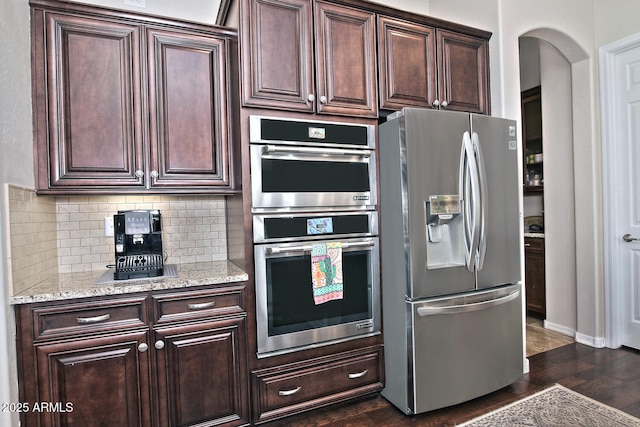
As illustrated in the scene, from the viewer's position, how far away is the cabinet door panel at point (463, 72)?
2.49m

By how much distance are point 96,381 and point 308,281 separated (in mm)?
1132

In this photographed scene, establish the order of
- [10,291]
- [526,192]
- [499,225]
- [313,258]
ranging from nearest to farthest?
1. [10,291]
2. [313,258]
3. [499,225]
4. [526,192]

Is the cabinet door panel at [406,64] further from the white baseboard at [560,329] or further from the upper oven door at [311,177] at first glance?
the white baseboard at [560,329]

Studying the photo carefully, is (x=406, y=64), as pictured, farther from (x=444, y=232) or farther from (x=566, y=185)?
(x=566, y=185)

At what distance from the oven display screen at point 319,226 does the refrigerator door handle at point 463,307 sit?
0.70 meters

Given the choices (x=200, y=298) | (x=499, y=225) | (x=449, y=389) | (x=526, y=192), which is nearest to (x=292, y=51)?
(x=200, y=298)

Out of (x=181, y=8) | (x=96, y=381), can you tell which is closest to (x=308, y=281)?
(x=96, y=381)

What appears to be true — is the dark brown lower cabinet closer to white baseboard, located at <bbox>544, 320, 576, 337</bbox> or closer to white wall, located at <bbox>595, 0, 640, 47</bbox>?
white baseboard, located at <bbox>544, 320, 576, 337</bbox>

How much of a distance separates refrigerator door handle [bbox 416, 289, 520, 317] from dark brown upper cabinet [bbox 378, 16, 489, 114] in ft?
4.22

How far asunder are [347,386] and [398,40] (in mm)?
2236

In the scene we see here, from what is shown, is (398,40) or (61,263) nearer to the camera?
(61,263)

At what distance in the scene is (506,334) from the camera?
90.5 inches

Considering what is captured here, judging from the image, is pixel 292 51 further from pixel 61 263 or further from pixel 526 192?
pixel 526 192

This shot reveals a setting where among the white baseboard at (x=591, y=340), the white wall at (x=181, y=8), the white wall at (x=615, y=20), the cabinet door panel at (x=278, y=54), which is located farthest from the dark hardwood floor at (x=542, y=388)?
the white wall at (x=181, y=8)
